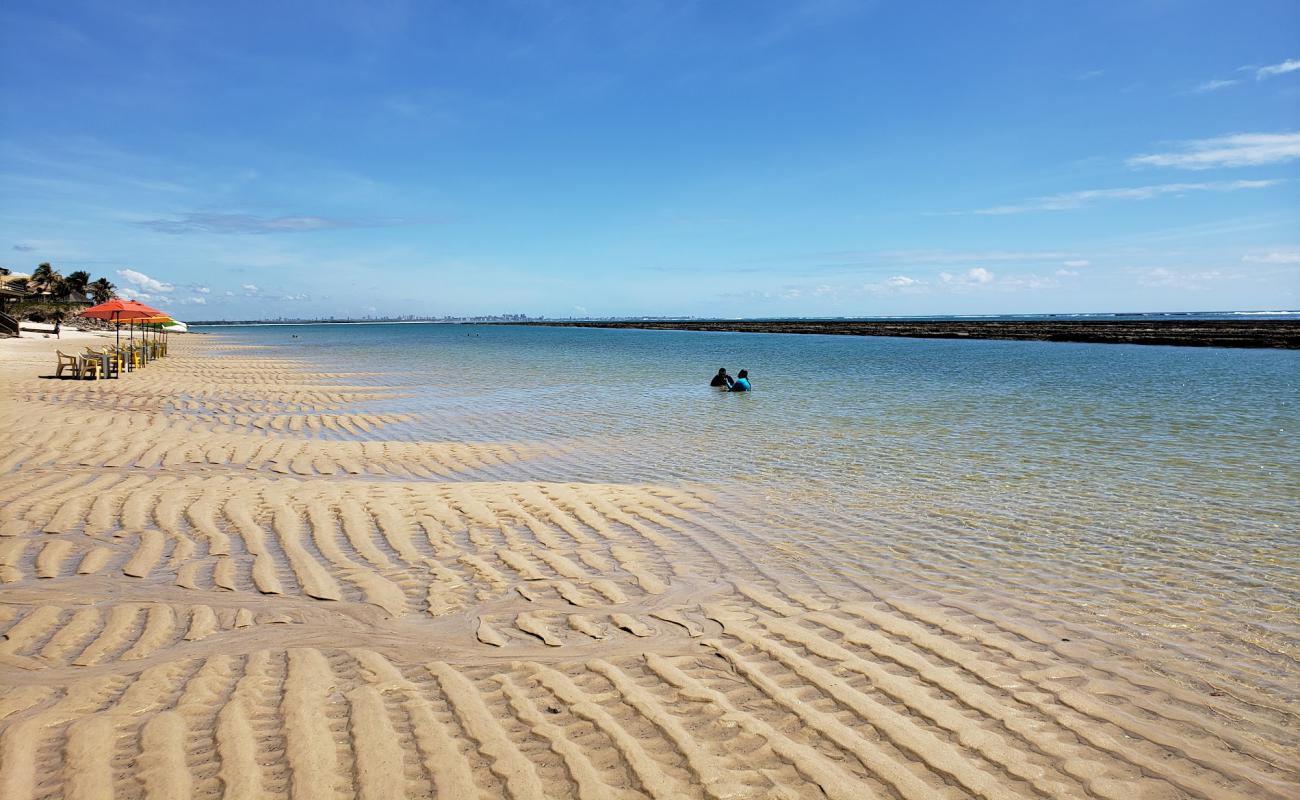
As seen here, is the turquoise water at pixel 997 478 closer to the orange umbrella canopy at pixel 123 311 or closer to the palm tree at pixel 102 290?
the orange umbrella canopy at pixel 123 311

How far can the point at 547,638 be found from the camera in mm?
4996

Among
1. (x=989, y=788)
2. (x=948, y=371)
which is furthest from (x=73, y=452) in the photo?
(x=948, y=371)

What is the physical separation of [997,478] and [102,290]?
11720 cm

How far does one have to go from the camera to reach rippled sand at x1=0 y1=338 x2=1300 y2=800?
344 cm

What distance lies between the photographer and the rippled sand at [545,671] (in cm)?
344

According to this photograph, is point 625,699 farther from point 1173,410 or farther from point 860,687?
point 1173,410

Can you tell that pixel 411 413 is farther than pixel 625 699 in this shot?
Yes

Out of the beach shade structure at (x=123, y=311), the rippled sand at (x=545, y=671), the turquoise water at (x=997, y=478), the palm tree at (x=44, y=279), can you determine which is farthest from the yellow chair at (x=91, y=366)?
the palm tree at (x=44, y=279)

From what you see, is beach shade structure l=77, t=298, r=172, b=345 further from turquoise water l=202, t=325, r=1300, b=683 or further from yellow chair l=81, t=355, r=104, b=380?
turquoise water l=202, t=325, r=1300, b=683

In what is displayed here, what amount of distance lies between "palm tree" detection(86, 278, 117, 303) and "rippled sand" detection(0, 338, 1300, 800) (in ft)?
358

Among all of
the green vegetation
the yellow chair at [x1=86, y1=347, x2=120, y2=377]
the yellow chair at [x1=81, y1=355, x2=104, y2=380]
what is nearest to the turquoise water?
the yellow chair at [x1=86, y1=347, x2=120, y2=377]

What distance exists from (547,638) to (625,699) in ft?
3.47

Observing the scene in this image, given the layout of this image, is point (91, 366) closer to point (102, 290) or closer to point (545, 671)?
point (545, 671)

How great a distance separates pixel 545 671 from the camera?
176 inches
